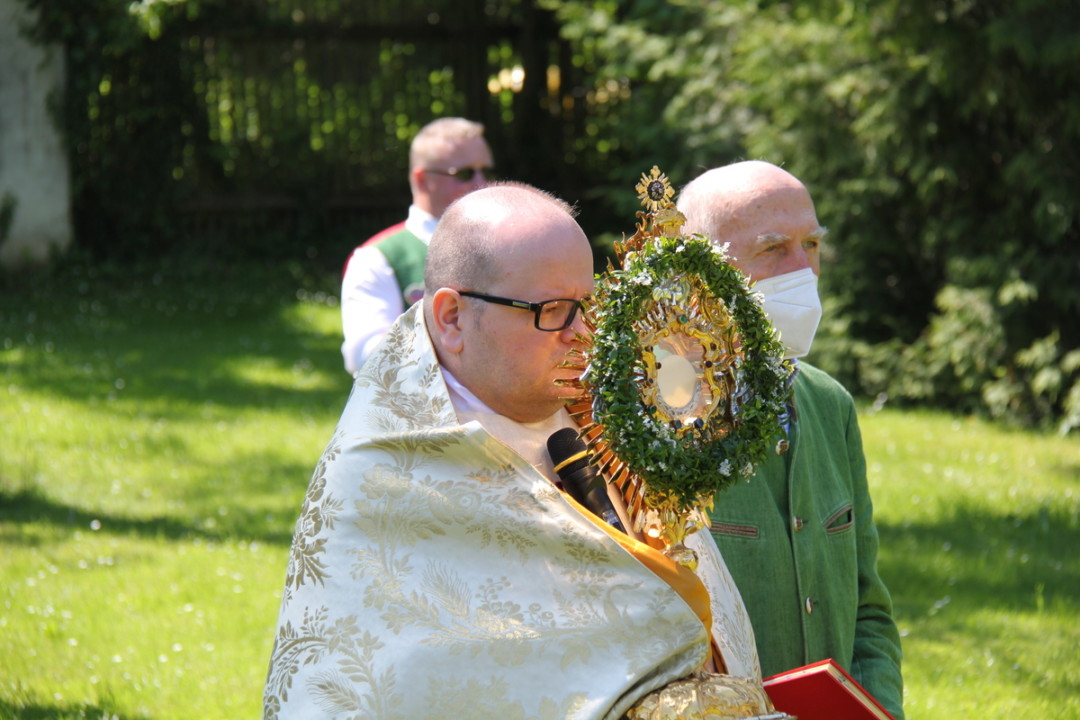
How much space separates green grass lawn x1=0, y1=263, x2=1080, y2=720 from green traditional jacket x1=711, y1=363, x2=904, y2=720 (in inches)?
79.6

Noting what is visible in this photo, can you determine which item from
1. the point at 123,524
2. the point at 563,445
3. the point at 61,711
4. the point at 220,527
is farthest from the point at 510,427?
the point at 123,524

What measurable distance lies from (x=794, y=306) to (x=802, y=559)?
0.58 metres

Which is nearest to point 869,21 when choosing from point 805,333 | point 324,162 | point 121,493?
point 121,493

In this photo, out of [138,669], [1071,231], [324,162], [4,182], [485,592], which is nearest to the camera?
[485,592]

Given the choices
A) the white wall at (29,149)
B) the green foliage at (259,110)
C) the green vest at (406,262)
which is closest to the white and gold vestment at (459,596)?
the green vest at (406,262)

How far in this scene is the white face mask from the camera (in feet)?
9.09

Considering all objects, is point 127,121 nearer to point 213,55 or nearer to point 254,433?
point 213,55

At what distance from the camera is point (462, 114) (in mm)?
16828

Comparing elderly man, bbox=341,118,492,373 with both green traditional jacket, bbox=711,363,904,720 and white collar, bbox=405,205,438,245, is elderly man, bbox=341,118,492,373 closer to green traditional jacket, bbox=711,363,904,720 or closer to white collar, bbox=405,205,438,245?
white collar, bbox=405,205,438,245

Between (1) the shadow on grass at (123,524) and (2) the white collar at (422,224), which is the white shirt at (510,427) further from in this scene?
(1) the shadow on grass at (123,524)

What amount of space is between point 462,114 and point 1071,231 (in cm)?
962

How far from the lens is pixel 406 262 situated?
5.23 m

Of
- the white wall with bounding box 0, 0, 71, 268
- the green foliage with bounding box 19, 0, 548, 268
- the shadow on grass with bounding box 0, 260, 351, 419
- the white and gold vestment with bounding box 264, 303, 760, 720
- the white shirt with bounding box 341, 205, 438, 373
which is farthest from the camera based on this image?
the green foliage with bounding box 19, 0, 548, 268

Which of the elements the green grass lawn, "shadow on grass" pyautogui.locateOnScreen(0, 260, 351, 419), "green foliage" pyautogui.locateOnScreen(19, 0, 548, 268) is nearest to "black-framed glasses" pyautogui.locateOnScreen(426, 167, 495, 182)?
the green grass lawn
